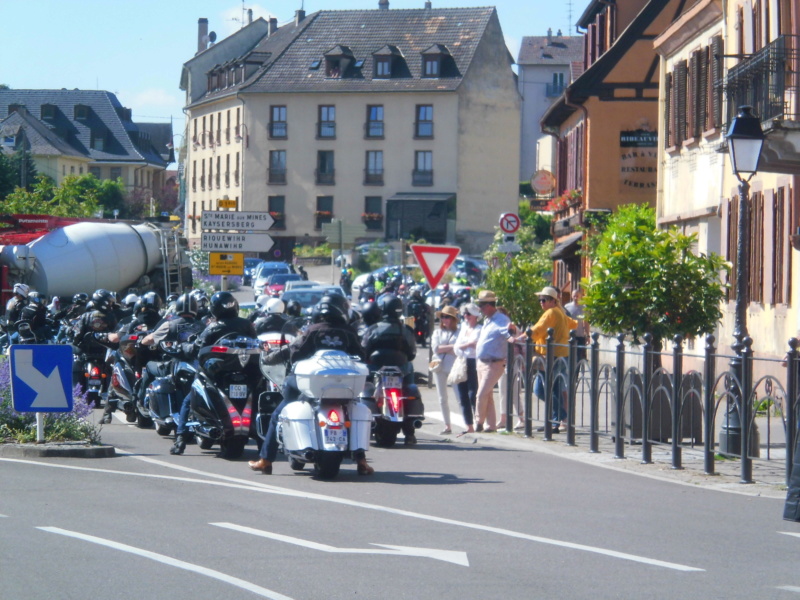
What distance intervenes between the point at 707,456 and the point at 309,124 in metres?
73.1

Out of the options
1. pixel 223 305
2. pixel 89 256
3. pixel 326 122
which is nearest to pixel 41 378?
pixel 223 305

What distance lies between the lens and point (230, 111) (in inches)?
3497

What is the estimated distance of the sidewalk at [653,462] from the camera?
37.3ft

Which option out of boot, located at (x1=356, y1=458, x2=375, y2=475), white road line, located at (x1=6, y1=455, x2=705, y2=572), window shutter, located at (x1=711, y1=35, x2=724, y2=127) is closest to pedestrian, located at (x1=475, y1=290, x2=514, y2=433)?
boot, located at (x1=356, y1=458, x2=375, y2=475)

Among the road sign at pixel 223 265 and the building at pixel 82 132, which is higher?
the building at pixel 82 132

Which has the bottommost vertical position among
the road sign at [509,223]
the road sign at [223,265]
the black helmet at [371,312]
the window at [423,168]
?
the black helmet at [371,312]

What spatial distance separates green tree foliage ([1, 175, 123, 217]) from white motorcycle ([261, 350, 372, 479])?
47.2 m

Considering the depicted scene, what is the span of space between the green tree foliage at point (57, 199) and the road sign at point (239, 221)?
34.2 metres

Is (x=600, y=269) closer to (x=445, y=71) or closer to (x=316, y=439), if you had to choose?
(x=316, y=439)

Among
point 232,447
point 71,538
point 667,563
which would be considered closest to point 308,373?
point 232,447

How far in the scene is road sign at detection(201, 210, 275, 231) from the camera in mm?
23719

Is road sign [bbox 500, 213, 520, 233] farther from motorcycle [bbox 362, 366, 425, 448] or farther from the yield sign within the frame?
motorcycle [bbox 362, 366, 425, 448]

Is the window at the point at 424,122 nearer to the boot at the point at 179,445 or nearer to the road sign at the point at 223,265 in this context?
the road sign at the point at 223,265

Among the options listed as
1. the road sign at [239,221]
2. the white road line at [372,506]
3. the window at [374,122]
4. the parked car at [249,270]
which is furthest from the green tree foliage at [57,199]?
the white road line at [372,506]
